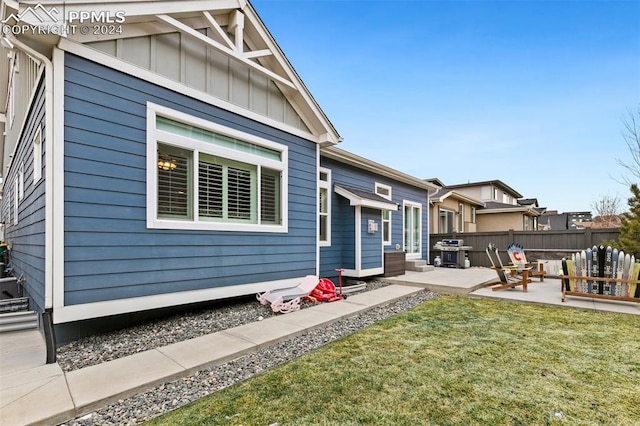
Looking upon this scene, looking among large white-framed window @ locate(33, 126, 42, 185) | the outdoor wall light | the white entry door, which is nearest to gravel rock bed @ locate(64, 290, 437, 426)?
the outdoor wall light

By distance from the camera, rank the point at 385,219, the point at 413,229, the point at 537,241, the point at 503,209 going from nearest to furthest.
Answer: the point at 385,219 → the point at 537,241 → the point at 413,229 → the point at 503,209

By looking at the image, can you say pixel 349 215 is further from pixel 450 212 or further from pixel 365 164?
pixel 450 212

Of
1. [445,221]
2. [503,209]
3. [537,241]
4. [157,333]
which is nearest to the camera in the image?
[157,333]

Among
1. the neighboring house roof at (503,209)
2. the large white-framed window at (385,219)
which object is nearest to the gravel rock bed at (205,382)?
the large white-framed window at (385,219)

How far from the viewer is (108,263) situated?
140 inches

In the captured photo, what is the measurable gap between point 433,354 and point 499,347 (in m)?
0.89

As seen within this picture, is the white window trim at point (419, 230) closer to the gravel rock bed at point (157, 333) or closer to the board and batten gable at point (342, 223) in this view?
the board and batten gable at point (342, 223)

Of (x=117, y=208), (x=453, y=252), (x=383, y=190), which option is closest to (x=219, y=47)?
(x=117, y=208)

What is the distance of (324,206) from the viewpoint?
7.57 m

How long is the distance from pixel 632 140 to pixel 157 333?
1346 centimetres

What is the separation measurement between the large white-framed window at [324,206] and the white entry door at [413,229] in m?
4.28

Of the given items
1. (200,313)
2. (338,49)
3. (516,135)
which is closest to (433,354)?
(200,313)

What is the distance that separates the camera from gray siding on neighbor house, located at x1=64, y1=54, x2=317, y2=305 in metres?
3.36

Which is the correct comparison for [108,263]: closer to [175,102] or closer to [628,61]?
[175,102]
